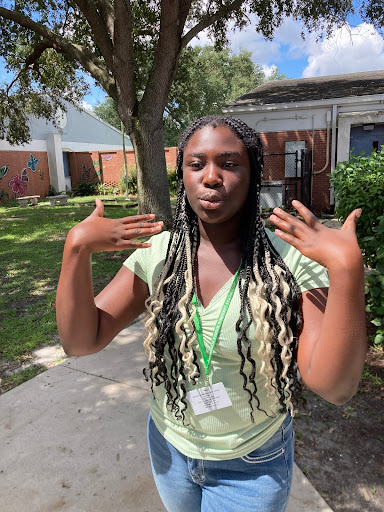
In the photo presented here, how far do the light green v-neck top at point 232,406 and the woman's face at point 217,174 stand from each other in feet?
0.72

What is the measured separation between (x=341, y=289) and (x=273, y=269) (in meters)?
0.29

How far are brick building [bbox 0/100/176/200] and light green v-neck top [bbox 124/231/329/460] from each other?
19.8 metres

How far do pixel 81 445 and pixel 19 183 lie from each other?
20694 mm

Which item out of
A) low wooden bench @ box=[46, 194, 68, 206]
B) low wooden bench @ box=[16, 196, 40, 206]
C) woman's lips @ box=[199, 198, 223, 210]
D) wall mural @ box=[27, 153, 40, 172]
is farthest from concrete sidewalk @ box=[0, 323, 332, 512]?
wall mural @ box=[27, 153, 40, 172]

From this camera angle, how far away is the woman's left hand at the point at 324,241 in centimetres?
96

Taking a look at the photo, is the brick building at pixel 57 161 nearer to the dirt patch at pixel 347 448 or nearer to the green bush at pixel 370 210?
the green bush at pixel 370 210

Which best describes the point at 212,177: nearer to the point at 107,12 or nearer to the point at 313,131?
the point at 107,12

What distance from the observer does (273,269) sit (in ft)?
4.02

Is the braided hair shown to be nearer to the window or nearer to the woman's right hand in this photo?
the woman's right hand

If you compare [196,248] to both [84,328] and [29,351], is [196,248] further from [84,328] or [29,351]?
[29,351]

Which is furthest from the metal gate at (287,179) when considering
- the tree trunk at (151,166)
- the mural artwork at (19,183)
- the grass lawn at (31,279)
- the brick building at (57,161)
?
the mural artwork at (19,183)

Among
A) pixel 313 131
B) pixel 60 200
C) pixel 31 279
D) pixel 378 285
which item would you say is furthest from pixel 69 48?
pixel 60 200

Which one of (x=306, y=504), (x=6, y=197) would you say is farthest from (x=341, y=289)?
(x=6, y=197)

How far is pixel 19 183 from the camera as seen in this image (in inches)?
829
